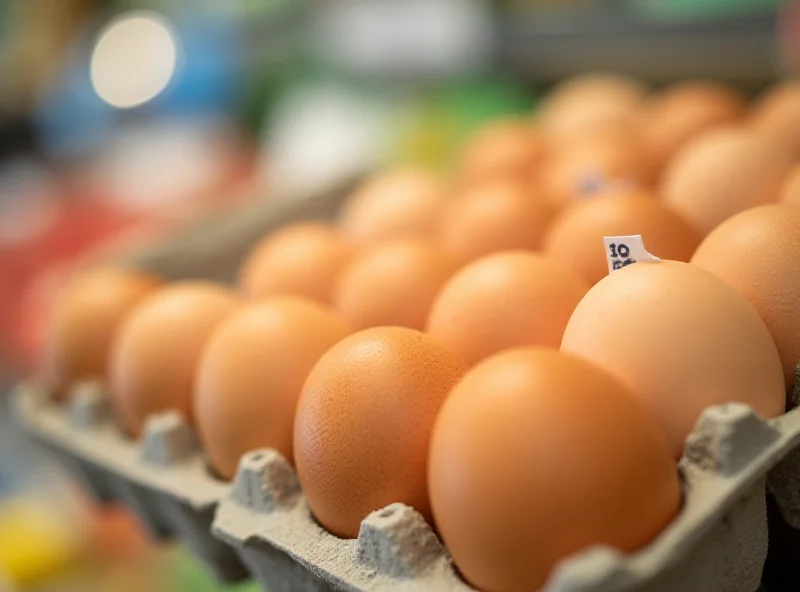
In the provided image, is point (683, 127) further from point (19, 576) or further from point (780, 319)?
point (19, 576)

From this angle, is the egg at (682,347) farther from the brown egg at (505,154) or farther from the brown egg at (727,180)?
the brown egg at (505,154)

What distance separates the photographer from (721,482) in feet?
2.01

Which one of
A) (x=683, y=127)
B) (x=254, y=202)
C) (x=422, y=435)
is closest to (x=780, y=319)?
(x=422, y=435)

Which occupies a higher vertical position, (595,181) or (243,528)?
(595,181)

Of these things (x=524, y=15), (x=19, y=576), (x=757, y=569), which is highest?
(x=524, y=15)

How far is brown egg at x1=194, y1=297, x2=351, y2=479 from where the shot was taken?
838mm

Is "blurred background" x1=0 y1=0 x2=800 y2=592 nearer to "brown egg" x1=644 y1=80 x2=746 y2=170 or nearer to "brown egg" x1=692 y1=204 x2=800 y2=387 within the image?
"brown egg" x1=644 y1=80 x2=746 y2=170

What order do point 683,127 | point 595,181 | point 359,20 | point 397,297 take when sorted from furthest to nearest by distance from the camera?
point 359,20 → point 683,127 → point 595,181 → point 397,297

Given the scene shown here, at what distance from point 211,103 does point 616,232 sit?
90.5 inches

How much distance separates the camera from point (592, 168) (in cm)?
120

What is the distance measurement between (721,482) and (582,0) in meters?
1.74

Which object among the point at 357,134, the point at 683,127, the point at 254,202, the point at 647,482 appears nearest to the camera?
the point at 647,482

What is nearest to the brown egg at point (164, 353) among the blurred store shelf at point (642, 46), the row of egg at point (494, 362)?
the row of egg at point (494, 362)

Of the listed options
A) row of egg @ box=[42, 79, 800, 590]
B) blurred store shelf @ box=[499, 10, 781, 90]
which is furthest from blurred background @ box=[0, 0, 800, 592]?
row of egg @ box=[42, 79, 800, 590]
